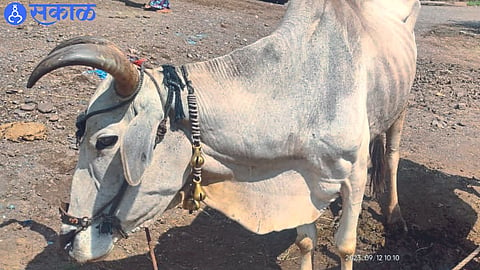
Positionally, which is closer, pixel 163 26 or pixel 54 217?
pixel 54 217

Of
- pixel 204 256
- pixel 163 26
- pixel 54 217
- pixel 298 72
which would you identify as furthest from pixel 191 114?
pixel 163 26

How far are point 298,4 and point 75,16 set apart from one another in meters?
6.97

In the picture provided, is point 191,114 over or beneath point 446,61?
over

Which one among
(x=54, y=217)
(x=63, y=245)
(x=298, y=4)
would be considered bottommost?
(x=54, y=217)

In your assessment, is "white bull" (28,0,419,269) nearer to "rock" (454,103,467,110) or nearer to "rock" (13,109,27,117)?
"rock" (13,109,27,117)

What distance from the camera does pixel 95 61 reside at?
82.7 inches

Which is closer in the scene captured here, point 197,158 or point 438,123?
point 197,158

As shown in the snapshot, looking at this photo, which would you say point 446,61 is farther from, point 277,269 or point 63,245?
point 63,245

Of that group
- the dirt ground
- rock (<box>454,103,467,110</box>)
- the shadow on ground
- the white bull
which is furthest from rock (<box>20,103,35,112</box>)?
rock (<box>454,103,467,110</box>)

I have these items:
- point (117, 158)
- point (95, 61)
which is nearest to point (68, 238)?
point (117, 158)

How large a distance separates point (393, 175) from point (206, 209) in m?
1.39

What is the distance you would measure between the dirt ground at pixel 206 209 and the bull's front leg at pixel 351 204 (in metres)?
0.62

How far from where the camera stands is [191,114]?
7.70 ft

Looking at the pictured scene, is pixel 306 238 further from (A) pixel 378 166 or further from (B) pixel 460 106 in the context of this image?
(B) pixel 460 106
